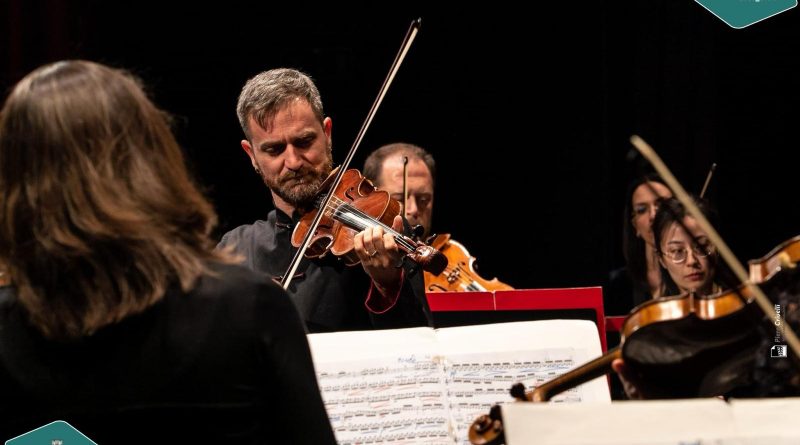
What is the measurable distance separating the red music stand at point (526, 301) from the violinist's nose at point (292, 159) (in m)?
0.62

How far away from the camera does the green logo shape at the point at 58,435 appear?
4.09ft

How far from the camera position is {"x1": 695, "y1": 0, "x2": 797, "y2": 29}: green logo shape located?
2656 millimetres

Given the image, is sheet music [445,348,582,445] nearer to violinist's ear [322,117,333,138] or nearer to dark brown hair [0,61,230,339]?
dark brown hair [0,61,230,339]

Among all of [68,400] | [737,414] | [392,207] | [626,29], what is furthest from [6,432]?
[626,29]

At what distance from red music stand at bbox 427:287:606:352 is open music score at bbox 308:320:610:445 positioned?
0.13m

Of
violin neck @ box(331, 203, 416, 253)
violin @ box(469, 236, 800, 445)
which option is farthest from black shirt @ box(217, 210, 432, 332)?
violin @ box(469, 236, 800, 445)

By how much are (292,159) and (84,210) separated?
134cm

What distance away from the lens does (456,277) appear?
3727mm

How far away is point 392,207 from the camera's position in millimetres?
2590

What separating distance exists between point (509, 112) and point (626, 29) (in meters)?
0.67

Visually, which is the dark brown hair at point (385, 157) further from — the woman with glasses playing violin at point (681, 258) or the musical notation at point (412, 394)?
the musical notation at point (412, 394)

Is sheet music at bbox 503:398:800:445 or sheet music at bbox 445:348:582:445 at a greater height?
sheet music at bbox 503:398:800:445

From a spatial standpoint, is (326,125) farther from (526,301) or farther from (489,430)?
(489,430)

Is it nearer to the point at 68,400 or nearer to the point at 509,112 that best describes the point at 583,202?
the point at 509,112
